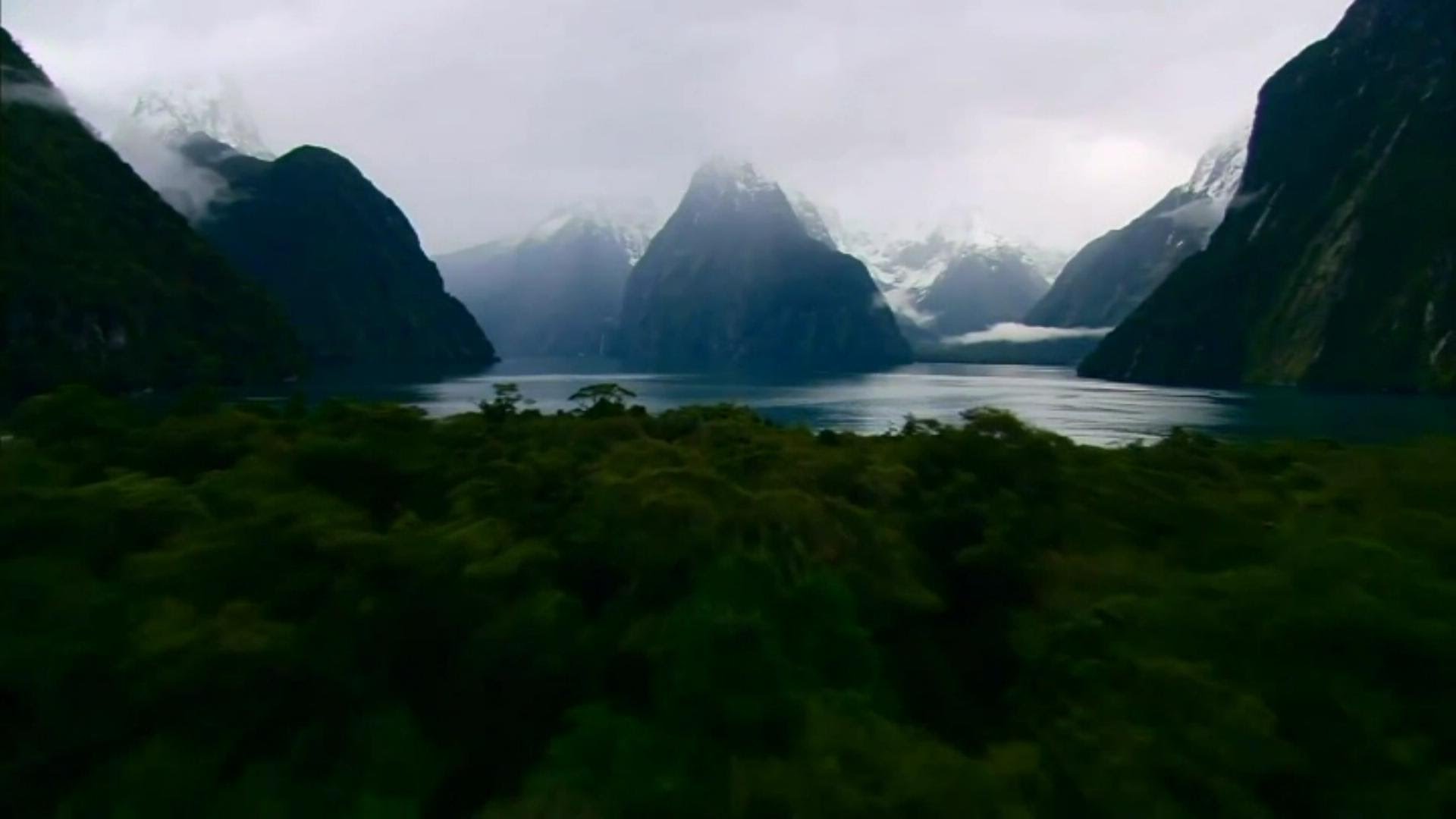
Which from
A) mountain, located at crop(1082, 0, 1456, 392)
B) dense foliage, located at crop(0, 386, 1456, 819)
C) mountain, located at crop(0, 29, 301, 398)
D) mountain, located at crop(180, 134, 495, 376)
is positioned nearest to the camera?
dense foliage, located at crop(0, 386, 1456, 819)

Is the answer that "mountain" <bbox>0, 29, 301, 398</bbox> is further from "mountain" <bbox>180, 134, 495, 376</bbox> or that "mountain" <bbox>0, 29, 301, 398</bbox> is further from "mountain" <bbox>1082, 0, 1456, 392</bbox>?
"mountain" <bbox>1082, 0, 1456, 392</bbox>

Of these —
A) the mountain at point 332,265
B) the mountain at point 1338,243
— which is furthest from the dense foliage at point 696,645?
the mountain at point 332,265

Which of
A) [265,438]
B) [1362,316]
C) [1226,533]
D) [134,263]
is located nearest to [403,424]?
[265,438]

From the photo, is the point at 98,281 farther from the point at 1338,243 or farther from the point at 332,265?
the point at 1338,243

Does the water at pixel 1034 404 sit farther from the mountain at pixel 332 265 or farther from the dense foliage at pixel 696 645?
the mountain at pixel 332 265

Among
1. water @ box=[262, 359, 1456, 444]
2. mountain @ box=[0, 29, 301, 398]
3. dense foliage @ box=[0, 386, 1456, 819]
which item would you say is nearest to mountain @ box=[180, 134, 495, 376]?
mountain @ box=[0, 29, 301, 398]

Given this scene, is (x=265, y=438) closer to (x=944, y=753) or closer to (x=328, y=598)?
(x=328, y=598)
